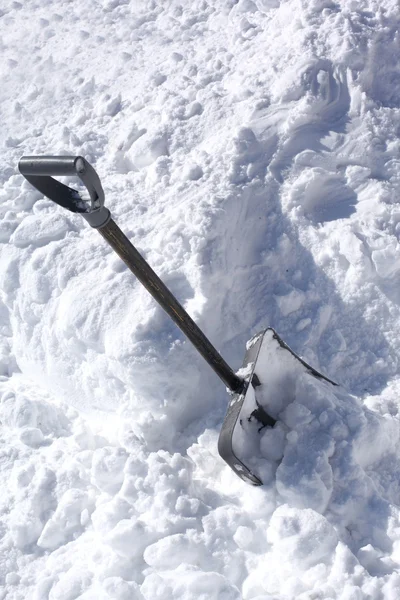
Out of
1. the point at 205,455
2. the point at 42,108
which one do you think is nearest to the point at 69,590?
the point at 205,455

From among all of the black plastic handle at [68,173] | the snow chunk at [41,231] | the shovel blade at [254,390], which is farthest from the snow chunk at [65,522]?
the snow chunk at [41,231]

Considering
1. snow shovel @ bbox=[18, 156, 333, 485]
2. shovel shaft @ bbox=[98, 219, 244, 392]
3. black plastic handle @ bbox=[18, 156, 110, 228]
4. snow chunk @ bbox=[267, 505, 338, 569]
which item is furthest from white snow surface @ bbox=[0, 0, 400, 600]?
black plastic handle @ bbox=[18, 156, 110, 228]

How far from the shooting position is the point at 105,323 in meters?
3.47

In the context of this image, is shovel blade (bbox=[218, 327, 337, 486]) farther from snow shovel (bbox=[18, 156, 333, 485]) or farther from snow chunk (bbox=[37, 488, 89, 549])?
snow chunk (bbox=[37, 488, 89, 549])

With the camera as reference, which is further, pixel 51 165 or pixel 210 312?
pixel 210 312

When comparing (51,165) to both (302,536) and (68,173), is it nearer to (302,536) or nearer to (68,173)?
(68,173)

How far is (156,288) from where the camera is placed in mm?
2559

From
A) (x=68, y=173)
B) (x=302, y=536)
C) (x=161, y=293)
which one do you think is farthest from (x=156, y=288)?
(x=302, y=536)

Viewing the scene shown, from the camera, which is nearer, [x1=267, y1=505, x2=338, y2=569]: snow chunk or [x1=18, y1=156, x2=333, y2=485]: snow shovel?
[x1=18, y1=156, x2=333, y2=485]: snow shovel

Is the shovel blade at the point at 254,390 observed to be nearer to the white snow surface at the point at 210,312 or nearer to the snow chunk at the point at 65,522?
the white snow surface at the point at 210,312

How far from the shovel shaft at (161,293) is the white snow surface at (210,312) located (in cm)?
35

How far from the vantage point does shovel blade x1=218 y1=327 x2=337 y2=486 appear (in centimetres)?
276

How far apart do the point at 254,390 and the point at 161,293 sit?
73 centimetres

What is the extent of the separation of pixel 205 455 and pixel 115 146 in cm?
231
